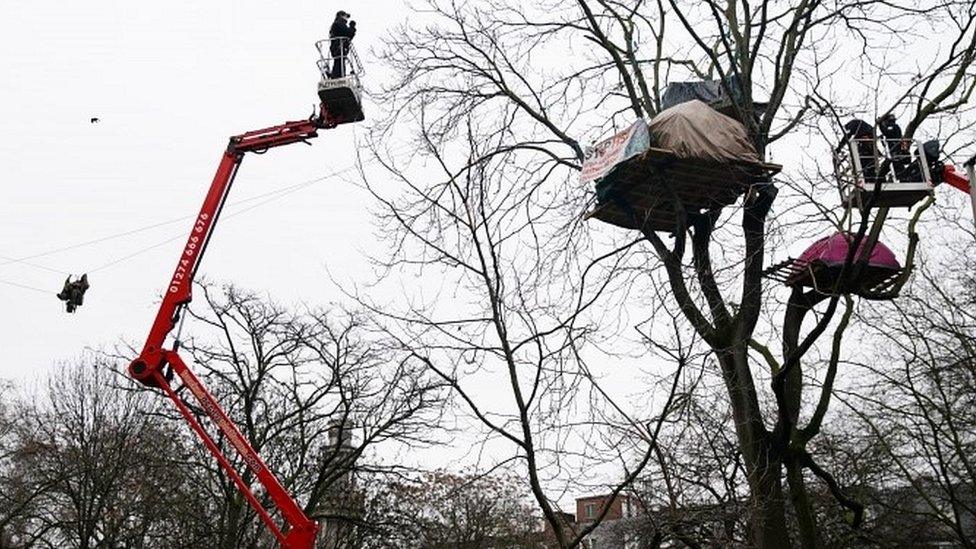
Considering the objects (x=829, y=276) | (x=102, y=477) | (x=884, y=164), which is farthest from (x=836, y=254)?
(x=102, y=477)

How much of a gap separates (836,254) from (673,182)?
91.7 inches

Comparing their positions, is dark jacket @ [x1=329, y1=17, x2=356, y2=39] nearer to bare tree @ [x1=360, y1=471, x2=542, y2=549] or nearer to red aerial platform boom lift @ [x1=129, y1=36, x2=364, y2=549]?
red aerial platform boom lift @ [x1=129, y1=36, x2=364, y2=549]

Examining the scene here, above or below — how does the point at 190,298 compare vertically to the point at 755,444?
above

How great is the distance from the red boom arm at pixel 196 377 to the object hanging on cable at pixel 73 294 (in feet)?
3.67

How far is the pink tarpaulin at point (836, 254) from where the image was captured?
35.0ft

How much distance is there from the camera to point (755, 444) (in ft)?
35.3

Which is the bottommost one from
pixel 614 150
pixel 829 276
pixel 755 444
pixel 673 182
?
pixel 755 444

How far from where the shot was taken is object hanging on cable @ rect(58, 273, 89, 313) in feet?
42.0

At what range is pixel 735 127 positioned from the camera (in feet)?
33.3

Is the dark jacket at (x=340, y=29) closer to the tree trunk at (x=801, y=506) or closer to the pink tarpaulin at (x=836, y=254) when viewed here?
the pink tarpaulin at (x=836, y=254)

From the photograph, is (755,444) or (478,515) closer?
(755,444)

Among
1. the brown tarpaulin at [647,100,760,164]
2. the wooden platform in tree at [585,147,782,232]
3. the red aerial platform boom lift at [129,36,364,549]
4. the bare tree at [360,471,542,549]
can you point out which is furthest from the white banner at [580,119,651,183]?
the bare tree at [360,471,542,549]

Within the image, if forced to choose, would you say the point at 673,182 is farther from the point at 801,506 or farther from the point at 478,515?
the point at 478,515

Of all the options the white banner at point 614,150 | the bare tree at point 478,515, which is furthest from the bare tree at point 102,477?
the white banner at point 614,150
